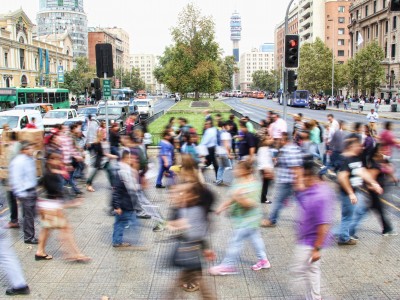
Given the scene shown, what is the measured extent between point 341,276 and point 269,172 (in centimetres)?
347

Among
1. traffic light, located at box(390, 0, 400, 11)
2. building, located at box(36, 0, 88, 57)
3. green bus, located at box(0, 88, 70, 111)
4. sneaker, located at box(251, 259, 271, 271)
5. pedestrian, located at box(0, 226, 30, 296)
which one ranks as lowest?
sneaker, located at box(251, 259, 271, 271)

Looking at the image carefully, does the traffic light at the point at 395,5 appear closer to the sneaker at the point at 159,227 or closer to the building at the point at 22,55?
the sneaker at the point at 159,227

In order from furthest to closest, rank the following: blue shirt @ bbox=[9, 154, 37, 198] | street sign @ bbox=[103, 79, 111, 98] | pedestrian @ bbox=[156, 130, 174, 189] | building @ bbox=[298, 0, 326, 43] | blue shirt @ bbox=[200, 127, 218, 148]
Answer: building @ bbox=[298, 0, 326, 43]
street sign @ bbox=[103, 79, 111, 98]
blue shirt @ bbox=[200, 127, 218, 148]
pedestrian @ bbox=[156, 130, 174, 189]
blue shirt @ bbox=[9, 154, 37, 198]

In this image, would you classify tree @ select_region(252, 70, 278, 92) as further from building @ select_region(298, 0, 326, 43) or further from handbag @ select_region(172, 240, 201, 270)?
handbag @ select_region(172, 240, 201, 270)

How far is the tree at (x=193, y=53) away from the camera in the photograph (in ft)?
178

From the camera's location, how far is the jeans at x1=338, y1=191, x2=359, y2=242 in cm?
718

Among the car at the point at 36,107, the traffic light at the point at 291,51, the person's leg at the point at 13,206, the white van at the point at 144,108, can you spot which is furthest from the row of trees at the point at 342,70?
the person's leg at the point at 13,206

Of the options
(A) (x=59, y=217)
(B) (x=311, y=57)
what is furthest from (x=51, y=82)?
(A) (x=59, y=217)

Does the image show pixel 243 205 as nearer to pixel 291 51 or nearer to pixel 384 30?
pixel 291 51

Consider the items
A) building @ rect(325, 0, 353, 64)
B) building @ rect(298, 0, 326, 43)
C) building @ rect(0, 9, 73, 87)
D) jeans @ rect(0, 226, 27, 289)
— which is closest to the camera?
jeans @ rect(0, 226, 27, 289)

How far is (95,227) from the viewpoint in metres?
8.58

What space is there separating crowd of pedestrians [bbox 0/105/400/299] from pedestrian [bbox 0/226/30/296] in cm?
1

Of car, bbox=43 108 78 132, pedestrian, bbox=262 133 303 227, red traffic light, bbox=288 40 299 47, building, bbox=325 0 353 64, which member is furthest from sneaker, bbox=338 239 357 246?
building, bbox=325 0 353 64

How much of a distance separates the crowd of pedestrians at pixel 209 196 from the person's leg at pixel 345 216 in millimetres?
16
